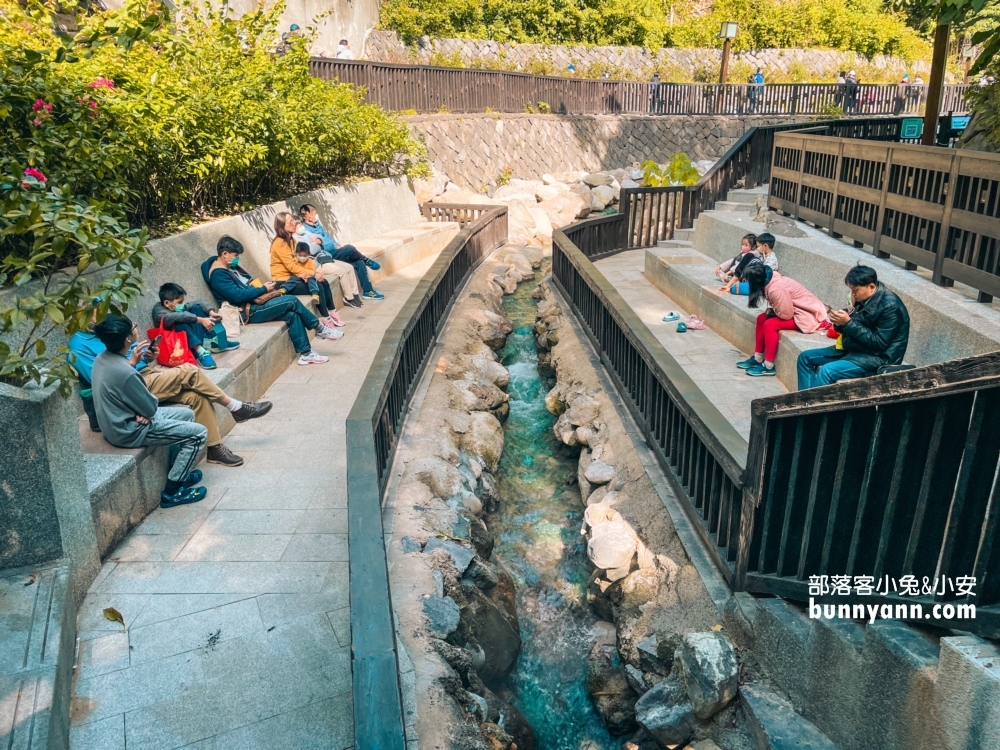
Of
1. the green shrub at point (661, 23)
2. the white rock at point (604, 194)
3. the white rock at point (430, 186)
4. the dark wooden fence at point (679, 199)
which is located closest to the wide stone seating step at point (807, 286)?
the dark wooden fence at point (679, 199)

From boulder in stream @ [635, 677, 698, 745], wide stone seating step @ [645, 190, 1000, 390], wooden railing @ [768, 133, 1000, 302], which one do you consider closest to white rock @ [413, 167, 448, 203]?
wide stone seating step @ [645, 190, 1000, 390]

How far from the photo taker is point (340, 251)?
11195 mm

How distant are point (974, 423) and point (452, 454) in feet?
14.7

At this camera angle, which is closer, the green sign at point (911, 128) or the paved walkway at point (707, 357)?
the paved walkway at point (707, 357)

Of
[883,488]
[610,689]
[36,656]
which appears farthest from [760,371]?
[36,656]

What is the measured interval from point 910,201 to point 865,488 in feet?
18.8

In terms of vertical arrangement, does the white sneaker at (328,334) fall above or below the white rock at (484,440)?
above

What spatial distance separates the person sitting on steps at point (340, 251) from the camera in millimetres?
11117

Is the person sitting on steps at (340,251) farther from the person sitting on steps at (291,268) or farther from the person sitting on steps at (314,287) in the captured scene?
the person sitting on steps at (291,268)

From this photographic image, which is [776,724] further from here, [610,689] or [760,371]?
[760,371]

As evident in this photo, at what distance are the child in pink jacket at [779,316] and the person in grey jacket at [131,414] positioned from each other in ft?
16.7

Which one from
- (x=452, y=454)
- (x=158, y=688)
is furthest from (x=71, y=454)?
(x=452, y=454)

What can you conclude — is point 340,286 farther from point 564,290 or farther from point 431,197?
point 431,197

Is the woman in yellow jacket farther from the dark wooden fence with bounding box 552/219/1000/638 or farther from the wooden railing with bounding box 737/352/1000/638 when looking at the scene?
the wooden railing with bounding box 737/352/1000/638
